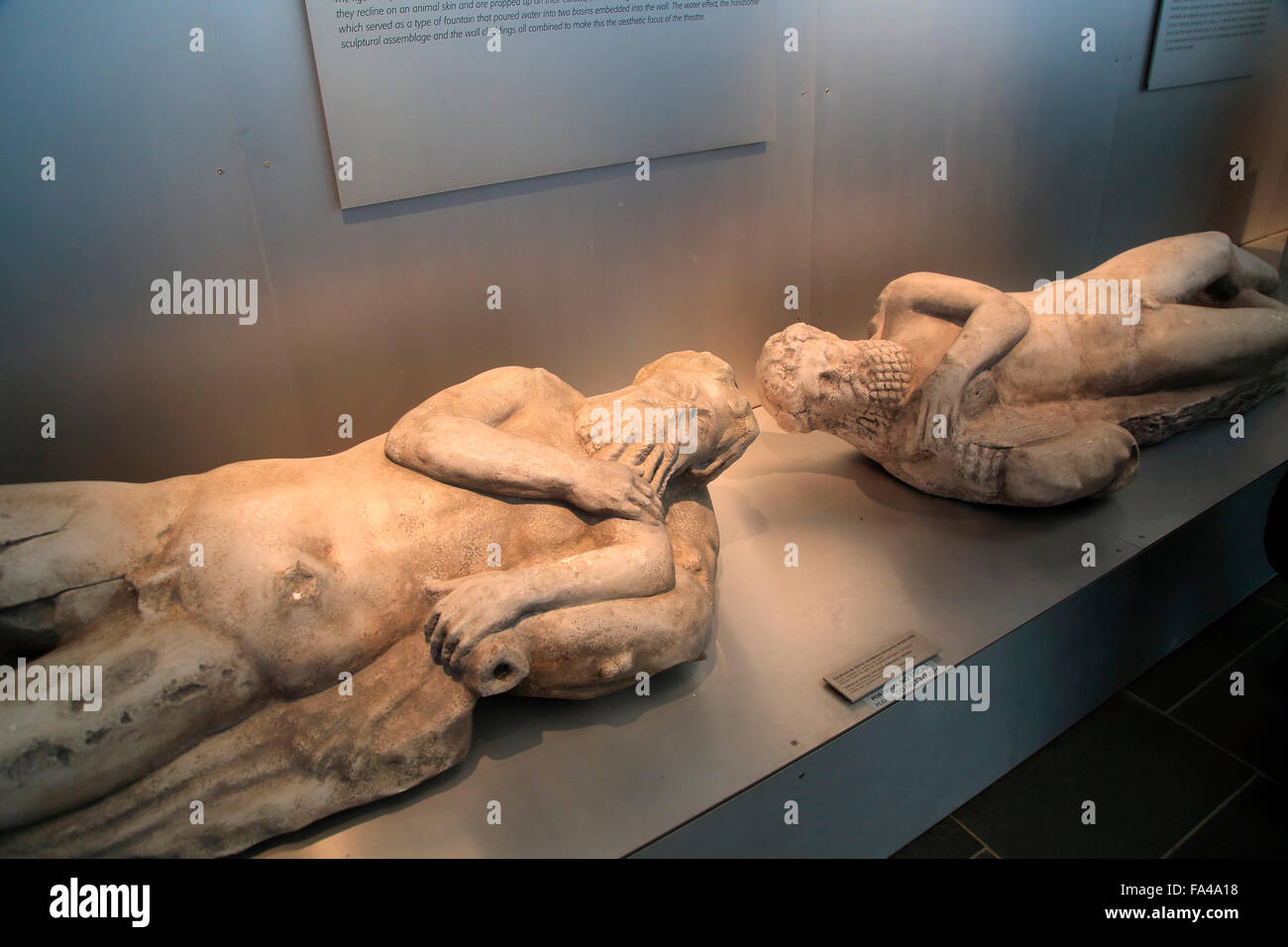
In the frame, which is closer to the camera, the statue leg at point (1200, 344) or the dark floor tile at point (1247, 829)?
the dark floor tile at point (1247, 829)

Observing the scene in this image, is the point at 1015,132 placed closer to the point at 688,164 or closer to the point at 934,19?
the point at 934,19

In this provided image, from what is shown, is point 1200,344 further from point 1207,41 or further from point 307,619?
point 307,619

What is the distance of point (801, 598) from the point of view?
3.37m

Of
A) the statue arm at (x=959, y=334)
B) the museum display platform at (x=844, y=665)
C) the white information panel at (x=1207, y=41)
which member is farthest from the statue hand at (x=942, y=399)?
the white information panel at (x=1207, y=41)

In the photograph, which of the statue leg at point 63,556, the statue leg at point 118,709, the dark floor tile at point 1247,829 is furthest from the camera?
the dark floor tile at point 1247,829

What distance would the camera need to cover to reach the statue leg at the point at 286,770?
221 centimetres

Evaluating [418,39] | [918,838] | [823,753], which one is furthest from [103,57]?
[918,838]

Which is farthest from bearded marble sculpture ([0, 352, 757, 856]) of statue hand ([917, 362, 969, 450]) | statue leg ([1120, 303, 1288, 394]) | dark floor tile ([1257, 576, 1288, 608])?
dark floor tile ([1257, 576, 1288, 608])

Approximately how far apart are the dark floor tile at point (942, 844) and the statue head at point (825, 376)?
1530mm

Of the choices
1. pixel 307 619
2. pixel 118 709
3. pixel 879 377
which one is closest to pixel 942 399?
pixel 879 377

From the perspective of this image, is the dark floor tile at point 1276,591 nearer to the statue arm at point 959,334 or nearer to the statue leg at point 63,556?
the statue arm at point 959,334

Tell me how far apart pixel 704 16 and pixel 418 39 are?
47.0 inches

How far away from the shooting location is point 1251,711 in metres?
3.53

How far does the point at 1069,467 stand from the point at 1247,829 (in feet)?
4.37
